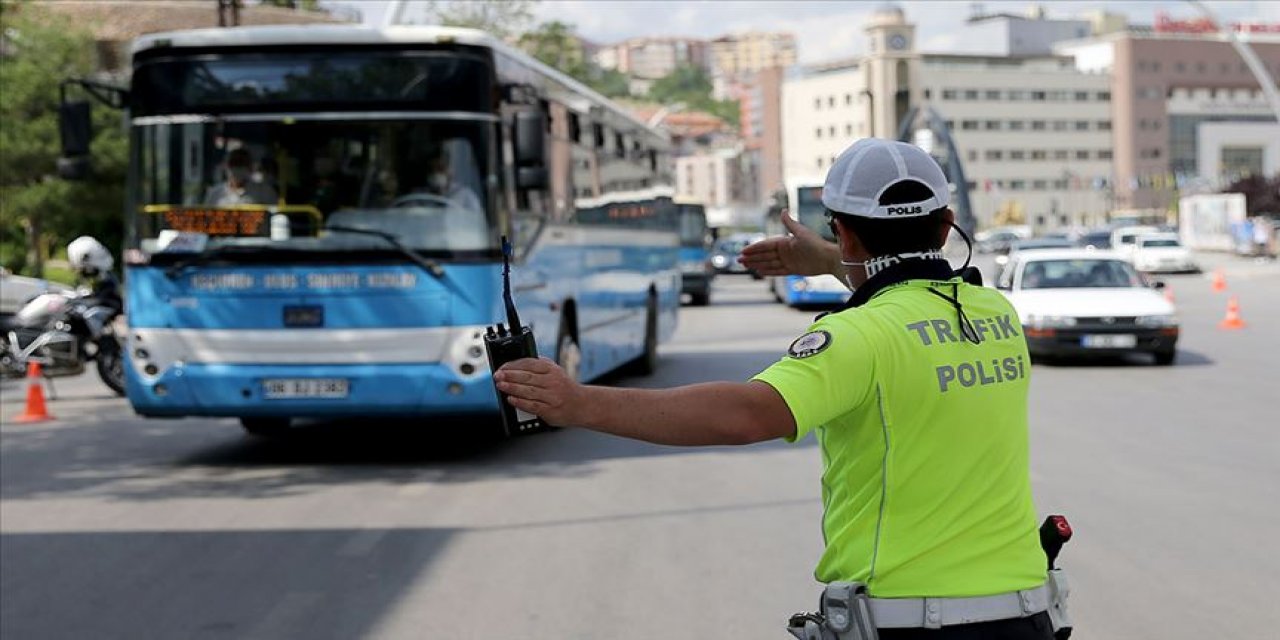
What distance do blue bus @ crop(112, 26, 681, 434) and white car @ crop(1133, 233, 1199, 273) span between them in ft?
159

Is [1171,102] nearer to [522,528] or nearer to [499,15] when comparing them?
[499,15]

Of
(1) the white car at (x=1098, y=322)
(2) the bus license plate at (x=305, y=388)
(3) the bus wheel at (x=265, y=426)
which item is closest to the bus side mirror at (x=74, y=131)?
(2) the bus license plate at (x=305, y=388)

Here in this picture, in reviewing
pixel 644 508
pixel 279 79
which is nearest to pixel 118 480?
pixel 279 79

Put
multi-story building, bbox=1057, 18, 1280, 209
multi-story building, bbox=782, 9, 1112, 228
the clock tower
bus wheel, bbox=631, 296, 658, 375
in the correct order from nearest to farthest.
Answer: bus wheel, bbox=631, 296, 658, 375, the clock tower, multi-story building, bbox=782, 9, 1112, 228, multi-story building, bbox=1057, 18, 1280, 209

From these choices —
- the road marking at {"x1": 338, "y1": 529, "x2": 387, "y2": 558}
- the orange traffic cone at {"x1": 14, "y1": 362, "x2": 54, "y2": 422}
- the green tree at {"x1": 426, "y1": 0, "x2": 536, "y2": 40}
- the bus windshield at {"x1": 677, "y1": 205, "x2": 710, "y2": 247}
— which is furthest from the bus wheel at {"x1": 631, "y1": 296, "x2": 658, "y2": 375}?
the green tree at {"x1": 426, "y1": 0, "x2": 536, "y2": 40}

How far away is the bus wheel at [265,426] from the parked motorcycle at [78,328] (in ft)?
15.4

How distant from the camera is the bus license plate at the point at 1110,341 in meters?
20.2

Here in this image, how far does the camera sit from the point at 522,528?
9797 mm

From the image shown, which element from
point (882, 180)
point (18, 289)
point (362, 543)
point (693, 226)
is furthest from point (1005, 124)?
point (882, 180)

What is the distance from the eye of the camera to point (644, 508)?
10.6 m

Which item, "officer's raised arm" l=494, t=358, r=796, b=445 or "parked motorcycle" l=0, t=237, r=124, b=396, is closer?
"officer's raised arm" l=494, t=358, r=796, b=445

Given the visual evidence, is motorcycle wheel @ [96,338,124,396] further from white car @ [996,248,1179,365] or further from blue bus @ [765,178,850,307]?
blue bus @ [765,178,850,307]

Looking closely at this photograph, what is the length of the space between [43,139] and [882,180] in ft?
176

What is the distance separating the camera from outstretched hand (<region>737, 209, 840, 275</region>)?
4.16 m
